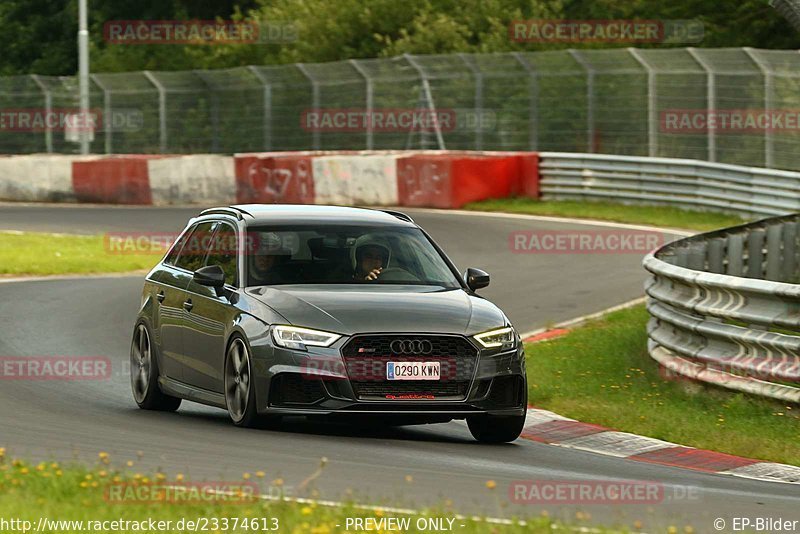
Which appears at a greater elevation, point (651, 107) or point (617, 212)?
point (651, 107)

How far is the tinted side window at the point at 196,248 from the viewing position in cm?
1238

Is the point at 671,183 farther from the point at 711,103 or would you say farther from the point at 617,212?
the point at 711,103

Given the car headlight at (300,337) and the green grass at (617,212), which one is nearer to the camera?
the car headlight at (300,337)

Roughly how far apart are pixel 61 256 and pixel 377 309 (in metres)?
15.6

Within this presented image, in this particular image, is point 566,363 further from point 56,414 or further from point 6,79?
point 6,79

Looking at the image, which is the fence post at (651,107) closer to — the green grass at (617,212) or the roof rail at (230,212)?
the green grass at (617,212)

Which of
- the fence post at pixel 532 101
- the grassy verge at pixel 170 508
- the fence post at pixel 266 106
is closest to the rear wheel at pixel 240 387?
the grassy verge at pixel 170 508

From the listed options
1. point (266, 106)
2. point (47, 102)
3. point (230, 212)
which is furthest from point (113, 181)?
point (230, 212)

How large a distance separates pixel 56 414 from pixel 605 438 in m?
3.74

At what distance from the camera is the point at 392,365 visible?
10609mm

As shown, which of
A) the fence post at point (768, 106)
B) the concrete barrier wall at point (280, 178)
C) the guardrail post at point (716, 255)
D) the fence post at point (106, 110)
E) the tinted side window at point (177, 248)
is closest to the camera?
the tinted side window at point (177, 248)

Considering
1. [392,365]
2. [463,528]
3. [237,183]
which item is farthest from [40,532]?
[237,183]

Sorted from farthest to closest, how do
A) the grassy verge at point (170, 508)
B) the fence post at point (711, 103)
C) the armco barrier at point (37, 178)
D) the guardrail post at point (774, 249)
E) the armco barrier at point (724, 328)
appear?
1. the armco barrier at point (37, 178)
2. the fence post at point (711, 103)
3. the guardrail post at point (774, 249)
4. the armco barrier at point (724, 328)
5. the grassy verge at point (170, 508)

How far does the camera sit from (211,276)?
37.7ft
